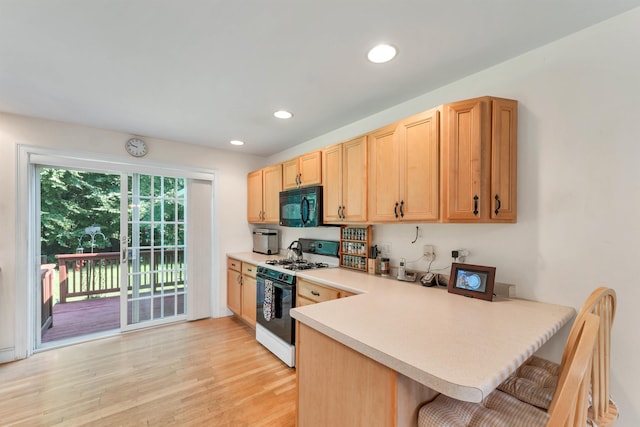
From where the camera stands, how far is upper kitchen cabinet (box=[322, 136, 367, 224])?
7.71 ft

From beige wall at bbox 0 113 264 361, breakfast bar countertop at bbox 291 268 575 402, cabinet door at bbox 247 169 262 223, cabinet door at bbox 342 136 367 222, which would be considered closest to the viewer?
breakfast bar countertop at bbox 291 268 575 402

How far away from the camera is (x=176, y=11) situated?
1.32 m

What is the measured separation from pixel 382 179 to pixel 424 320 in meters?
1.18

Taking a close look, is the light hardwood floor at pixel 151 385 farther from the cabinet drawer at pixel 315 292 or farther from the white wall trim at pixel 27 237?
the cabinet drawer at pixel 315 292

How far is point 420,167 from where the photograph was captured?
1877mm

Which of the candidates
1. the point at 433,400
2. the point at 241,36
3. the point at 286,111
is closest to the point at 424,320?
the point at 433,400

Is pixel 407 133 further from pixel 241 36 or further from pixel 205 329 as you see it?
pixel 205 329

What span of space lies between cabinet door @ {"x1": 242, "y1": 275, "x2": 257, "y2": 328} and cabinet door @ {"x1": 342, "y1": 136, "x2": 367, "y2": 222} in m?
1.56

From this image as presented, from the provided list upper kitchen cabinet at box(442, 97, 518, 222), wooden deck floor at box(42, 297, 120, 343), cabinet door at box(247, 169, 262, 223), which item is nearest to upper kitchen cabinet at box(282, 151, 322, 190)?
cabinet door at box(247, 169, 262, 223)

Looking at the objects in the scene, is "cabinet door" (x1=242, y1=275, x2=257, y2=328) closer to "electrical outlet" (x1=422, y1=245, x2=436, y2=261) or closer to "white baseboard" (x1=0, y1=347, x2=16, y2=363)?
"electrical outlet" (x1=422, y1=245, x2=436, y2=261)

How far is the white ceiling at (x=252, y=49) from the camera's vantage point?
1311 mm

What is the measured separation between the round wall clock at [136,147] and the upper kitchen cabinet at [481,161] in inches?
134

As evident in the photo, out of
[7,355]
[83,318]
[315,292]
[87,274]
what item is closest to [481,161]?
[315,292]

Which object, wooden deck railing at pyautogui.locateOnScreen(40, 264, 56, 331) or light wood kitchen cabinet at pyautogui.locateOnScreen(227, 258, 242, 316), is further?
light wood kitchen cabinet at pyautogui.locateOnScreen(227, 258, 242, 316)
